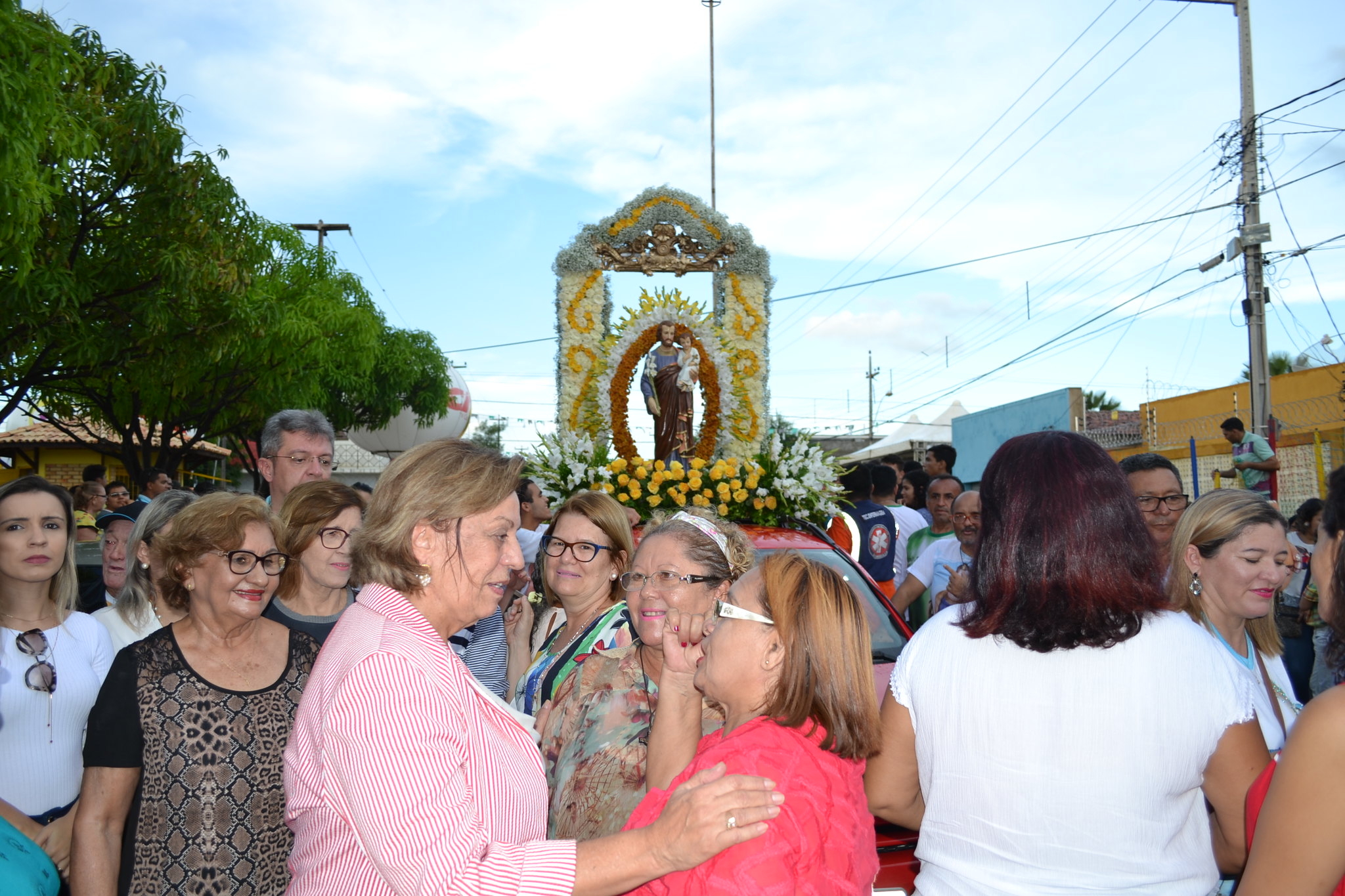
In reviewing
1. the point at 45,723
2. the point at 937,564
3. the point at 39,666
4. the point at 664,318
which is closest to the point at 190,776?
the point at 45,723

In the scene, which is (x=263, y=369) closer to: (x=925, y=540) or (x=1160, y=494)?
(x=925, y=540)

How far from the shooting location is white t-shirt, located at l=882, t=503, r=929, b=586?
7820mm

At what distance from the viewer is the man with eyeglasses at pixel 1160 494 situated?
410 centimetres

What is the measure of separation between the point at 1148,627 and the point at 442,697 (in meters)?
1.40

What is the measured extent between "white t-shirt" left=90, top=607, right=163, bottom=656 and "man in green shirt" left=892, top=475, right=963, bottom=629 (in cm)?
458

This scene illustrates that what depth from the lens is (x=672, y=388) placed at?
11.0 metres

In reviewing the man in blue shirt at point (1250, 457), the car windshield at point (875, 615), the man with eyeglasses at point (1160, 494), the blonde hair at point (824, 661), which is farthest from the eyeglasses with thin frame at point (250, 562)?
the man in blue shirt at point (1250, 457)

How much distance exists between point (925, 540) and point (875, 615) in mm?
2604

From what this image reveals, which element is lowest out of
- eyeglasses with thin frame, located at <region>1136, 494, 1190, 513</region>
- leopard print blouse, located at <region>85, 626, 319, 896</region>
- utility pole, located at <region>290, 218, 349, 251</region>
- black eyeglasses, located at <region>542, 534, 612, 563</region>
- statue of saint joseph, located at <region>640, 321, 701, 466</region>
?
leopard print blouse, located at <region>85, 626, 319, 896</region>

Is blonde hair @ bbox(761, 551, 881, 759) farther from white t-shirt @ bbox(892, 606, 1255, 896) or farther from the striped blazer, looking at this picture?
the striped blazer

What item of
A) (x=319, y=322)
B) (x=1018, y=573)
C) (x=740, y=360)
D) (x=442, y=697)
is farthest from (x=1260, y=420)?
(x=319, y=322)

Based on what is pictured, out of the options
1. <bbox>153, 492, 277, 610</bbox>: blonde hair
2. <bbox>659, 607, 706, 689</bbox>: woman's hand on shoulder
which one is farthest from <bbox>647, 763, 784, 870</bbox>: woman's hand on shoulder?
<bbox>153, 492, 277, 610</bbox>: blonde hair

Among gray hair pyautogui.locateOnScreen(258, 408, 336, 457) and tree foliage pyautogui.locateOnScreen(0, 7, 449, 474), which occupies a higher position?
tree foliage pyautogui.locateOnScreen(0, 7, 449, 474)

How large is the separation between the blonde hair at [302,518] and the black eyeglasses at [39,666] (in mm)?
737
